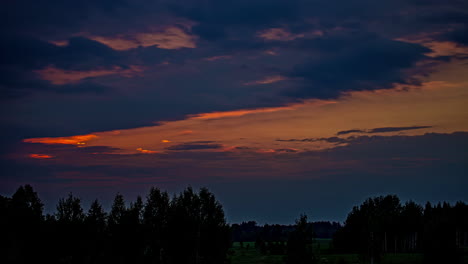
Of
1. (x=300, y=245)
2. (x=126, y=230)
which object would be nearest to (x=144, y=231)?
(x=126, y=230)

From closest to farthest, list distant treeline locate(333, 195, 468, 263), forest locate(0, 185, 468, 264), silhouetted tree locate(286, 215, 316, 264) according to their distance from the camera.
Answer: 1. silhouetted tree locate(286, 215, 316, 264)
2. forest locate(0, 185, 468, 264)
3. distant treeline locate(333, 195, 468, 263)

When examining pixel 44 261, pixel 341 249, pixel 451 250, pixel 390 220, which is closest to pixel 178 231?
pixel 44 261

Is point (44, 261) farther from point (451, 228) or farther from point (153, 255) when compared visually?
point (451, 228)

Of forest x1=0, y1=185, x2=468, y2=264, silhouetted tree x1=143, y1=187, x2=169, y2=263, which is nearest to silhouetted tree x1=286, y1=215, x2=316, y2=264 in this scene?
forest x1=0, y1=185, x2=468, y2=264

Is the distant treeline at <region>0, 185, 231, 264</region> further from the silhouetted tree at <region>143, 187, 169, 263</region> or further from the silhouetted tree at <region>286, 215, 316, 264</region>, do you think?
the silhouetted tree at <region>286, 215, 316, 264</region>

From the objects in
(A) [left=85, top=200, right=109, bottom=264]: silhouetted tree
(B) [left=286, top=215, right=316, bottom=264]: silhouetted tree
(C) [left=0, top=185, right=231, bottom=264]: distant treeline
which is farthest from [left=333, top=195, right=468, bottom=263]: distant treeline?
(A) [left=85, top=200, right=109, bottom=264]: silhouetted tree

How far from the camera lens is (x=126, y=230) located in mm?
90062

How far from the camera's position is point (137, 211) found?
308 feet

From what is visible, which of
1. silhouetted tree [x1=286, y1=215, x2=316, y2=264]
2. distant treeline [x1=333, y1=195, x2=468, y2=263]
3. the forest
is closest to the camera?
silhouetted tree [x1=286, y1=215, x2=316, y2=264]

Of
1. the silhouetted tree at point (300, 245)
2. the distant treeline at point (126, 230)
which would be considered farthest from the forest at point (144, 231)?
the silhouetted tree at point (300, 245)

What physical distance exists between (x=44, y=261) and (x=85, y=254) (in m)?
8.94

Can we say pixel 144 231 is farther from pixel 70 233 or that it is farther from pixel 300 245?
pixel 300 245

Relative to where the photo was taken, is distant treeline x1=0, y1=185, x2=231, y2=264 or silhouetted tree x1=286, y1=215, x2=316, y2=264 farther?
distant treeline x1=0, y1=185, x2=231, y2=264

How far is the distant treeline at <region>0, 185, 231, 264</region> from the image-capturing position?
86375 mm
